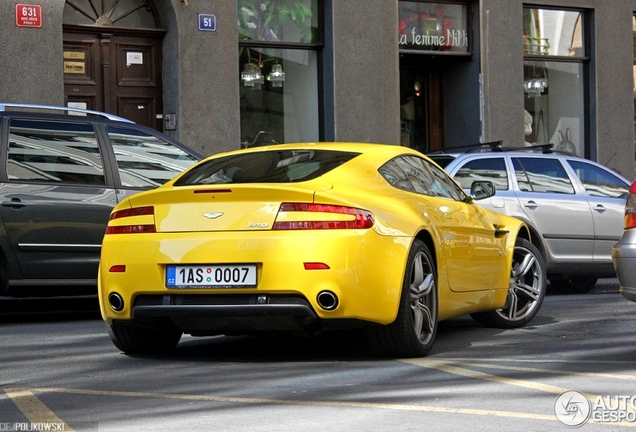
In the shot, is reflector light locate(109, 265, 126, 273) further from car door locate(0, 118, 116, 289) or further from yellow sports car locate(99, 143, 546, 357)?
car door locate(0, 118, 116, 289)

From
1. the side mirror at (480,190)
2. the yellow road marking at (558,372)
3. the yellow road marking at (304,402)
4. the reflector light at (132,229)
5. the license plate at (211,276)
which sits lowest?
the yellow road marking at (558,372)

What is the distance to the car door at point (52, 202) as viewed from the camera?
9.77m

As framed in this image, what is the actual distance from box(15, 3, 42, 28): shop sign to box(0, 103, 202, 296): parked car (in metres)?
5.33

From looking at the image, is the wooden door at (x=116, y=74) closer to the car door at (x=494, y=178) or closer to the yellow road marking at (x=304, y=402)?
the car door at (x=494, y=178)

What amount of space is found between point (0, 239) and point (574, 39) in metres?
13.8

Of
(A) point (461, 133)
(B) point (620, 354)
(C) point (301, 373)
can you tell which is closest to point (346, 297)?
(C) point (301, 373)

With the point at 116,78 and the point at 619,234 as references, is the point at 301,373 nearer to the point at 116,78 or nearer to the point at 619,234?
the point at 619,234

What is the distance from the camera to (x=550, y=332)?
8914 millimetres

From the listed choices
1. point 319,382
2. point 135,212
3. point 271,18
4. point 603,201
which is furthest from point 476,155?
point 319,382

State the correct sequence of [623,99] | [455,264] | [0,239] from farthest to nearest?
1. [623,99]
2. [0,239]
3. [455,264]

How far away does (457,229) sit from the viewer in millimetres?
8250

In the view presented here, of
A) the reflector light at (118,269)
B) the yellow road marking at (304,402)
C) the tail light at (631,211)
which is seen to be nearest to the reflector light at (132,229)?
the reflector light at (118,269)
